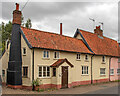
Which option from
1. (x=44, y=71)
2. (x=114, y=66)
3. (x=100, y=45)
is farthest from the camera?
(x=114, y=66)

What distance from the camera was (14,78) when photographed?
72.5 feet

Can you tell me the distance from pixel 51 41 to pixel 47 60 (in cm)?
315

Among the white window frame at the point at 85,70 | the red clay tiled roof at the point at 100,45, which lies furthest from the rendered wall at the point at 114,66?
the white window frame at the point at 85,70

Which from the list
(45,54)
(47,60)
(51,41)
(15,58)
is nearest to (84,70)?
(51,41)

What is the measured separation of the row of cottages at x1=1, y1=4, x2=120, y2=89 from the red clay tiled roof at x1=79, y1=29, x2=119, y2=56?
1.43m

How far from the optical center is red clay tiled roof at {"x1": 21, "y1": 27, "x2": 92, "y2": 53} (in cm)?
2244

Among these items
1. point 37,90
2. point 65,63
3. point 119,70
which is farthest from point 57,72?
point 119,70

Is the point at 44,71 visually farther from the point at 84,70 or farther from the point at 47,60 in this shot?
the point at 84,70

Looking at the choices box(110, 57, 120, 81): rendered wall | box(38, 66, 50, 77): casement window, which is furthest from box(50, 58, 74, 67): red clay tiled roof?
box(110, 57, 120, 81): rendered wall

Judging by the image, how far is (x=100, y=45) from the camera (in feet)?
111

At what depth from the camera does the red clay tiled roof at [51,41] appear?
22.4m

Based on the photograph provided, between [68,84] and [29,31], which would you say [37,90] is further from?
[29,31]

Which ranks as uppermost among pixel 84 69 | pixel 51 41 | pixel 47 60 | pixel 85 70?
pixel 51 41

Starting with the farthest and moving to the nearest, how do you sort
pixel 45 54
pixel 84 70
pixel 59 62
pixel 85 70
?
pixel 85 70 → pixel 84 70 → pixel 59 62 → pixel 45 54
